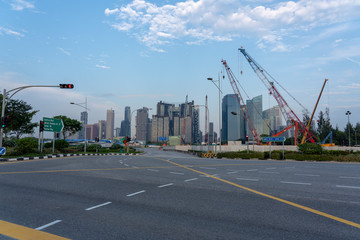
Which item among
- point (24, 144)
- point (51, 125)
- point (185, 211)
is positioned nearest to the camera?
point (185, 211)

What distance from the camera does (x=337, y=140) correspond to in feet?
320

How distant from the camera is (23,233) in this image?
15.4ft

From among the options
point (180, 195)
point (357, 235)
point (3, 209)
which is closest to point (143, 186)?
point (180, 195)

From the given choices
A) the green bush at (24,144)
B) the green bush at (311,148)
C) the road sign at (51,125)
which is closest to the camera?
the green bush at (24,144)

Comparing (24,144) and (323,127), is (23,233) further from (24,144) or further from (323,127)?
(323,127)

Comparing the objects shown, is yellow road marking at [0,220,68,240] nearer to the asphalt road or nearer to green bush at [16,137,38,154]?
the asphalt road

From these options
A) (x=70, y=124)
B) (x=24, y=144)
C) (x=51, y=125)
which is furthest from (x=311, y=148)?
(x=70, y=124)

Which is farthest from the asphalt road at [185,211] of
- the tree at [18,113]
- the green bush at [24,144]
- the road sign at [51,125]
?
Answer: the tree at [18,113]

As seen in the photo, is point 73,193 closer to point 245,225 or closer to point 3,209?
point 3,209

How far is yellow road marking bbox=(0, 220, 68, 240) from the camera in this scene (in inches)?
175

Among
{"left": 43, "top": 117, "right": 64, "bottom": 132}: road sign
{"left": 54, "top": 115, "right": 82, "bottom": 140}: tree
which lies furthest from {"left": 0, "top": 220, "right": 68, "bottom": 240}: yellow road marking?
{"left": 54, "top": 115, "right": 82, "bottom": 140}: tree

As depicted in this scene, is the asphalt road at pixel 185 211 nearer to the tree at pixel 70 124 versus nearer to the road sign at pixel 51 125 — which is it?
the road sign at pixel 51 125

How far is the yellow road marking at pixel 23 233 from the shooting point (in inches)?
175

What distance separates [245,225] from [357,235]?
1.93m
